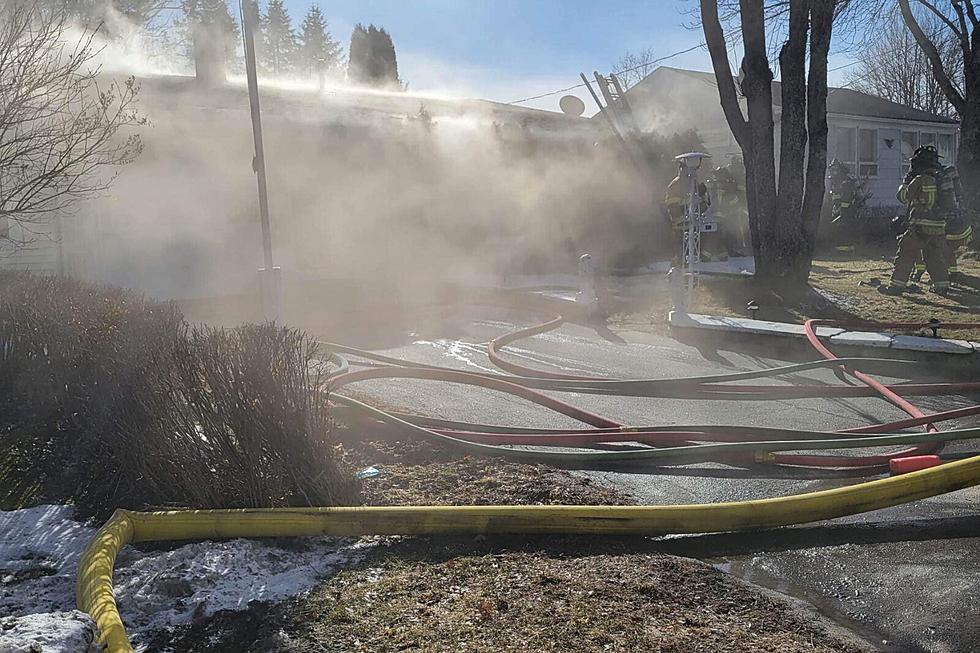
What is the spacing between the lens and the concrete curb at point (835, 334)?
→ 26.4 feet

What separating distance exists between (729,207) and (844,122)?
10.2m

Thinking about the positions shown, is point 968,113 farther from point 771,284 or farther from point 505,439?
point 505,439

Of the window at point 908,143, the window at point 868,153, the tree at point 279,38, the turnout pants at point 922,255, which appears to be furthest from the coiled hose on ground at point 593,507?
the tree at point 279,38

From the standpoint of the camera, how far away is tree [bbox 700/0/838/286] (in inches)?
460

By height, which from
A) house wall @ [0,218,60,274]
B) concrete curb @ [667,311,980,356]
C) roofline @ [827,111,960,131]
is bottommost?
concrete curb @ [667,311,980,356]

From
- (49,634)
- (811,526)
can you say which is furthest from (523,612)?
(811,526)

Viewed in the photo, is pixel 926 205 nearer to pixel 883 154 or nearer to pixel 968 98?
pixel 968 98

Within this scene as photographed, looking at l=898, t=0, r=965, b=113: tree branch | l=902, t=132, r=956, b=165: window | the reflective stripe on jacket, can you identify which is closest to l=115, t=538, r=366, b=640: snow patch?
the reflective stripe on jacket

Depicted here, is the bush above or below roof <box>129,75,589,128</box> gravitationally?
below

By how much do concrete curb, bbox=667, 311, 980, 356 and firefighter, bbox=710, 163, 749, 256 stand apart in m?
9.62

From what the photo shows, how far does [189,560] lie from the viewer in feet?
11.9

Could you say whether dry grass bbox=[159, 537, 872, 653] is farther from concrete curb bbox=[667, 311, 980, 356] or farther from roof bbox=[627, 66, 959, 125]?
roof bbox=[627, 66, 959, 125]

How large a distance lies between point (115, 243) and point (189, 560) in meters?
11.8

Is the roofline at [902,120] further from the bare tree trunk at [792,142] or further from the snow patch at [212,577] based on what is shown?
the snow patch at [212,577]
